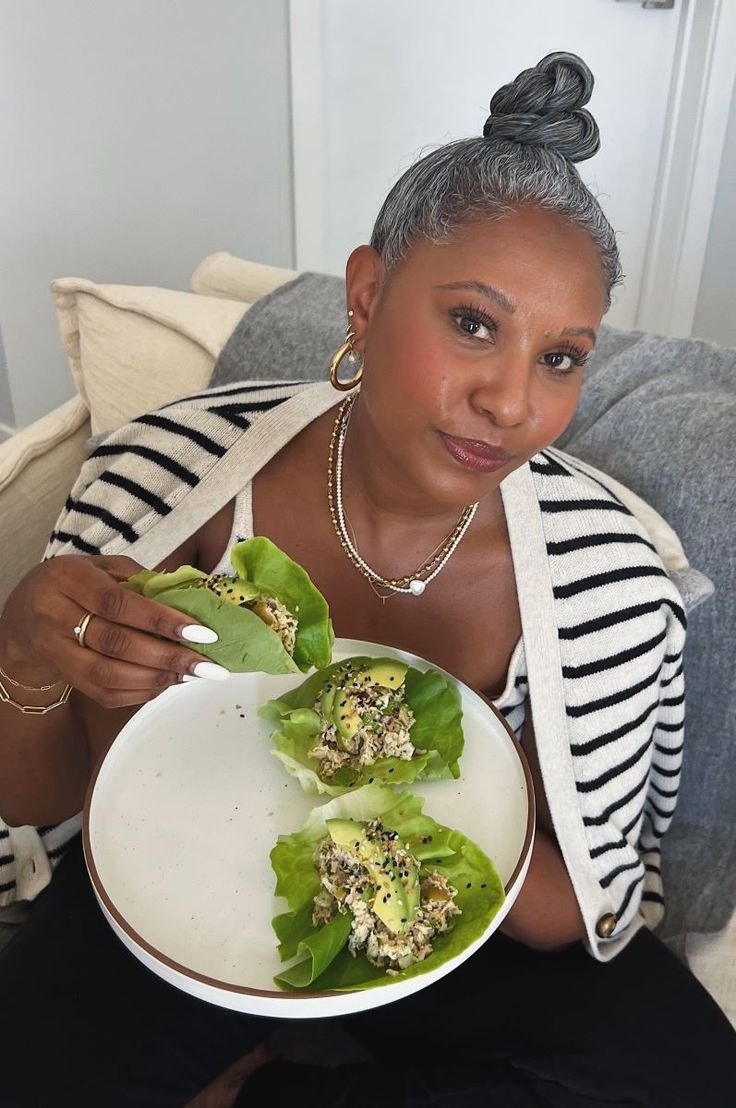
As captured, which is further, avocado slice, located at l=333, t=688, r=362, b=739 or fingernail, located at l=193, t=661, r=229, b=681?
avocado slice, located at l=333, t=688, r=362, b=739

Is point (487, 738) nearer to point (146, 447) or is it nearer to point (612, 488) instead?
point (612, 488)

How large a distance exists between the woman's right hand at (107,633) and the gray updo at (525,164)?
0.45m

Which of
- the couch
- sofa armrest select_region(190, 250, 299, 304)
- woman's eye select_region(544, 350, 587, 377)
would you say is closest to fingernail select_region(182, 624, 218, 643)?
woman's eye select_region(544, 350, 587, 377)

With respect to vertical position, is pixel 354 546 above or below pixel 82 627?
below

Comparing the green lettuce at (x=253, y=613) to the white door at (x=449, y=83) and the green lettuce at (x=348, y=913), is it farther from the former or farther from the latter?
the white door at (x=449, y=83)

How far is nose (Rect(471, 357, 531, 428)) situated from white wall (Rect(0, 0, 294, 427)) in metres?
1.77

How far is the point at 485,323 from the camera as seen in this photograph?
90 cm

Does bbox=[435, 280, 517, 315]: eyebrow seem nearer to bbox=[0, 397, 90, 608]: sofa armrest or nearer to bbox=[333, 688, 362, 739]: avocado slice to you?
bbox=[333, 688, 362, 739]: avocado slice

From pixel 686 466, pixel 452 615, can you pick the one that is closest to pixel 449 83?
pixel 686 466

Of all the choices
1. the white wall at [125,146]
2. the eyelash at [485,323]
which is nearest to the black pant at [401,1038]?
the eyelash at [485,323]

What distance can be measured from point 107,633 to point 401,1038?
0.58m

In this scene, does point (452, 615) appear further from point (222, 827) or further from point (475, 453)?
point (222, 827)

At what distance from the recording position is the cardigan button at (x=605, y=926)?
109cm

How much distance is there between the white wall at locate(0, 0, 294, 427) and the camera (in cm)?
219
